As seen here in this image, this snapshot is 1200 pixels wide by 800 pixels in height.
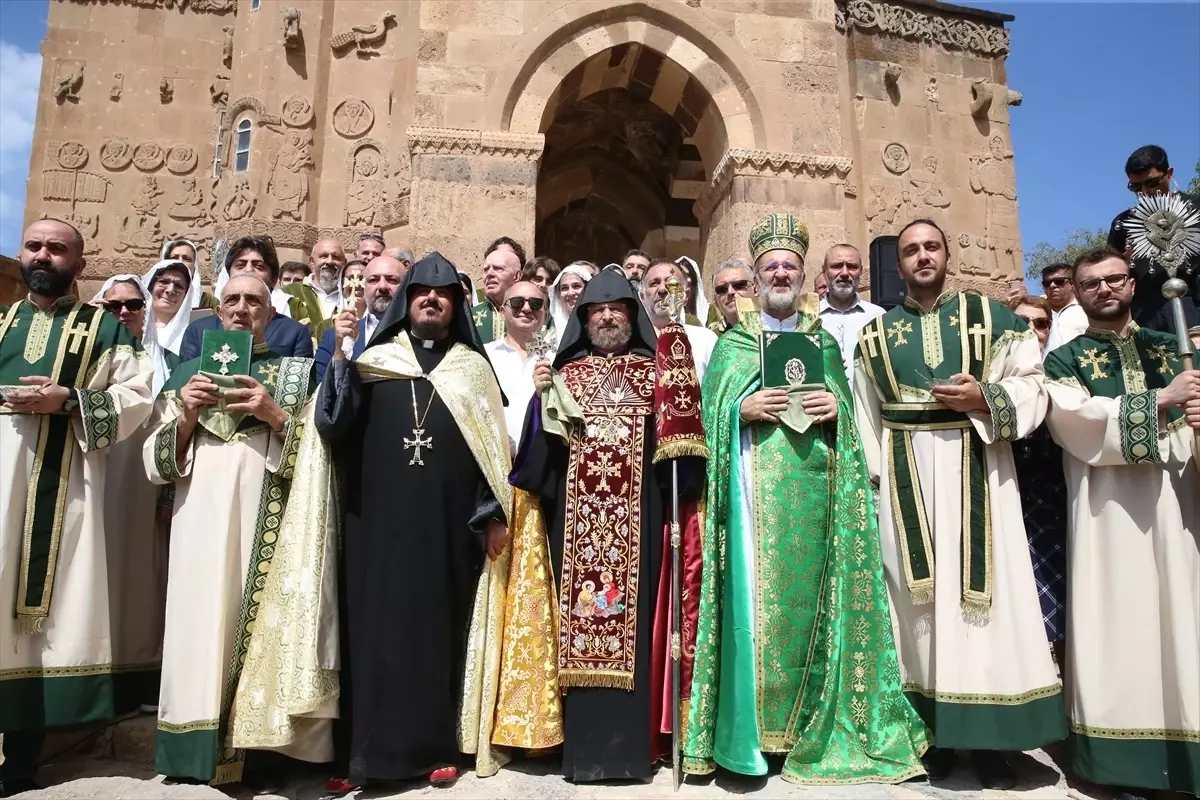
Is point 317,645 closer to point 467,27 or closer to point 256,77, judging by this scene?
point 467,27

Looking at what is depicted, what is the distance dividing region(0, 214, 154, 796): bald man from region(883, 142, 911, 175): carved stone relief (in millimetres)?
11437

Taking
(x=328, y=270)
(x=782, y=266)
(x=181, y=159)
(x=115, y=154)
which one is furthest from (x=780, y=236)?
(x=115, y=154)

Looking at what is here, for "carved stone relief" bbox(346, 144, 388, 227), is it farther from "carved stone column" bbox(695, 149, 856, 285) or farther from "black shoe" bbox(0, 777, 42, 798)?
"black shoe" bbox(0, 777, 42, 798)

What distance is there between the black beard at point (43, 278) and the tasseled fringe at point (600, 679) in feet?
10.4

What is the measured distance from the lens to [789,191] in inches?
351

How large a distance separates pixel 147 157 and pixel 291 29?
320 centimetres

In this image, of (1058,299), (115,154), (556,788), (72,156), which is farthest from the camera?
(115,154)

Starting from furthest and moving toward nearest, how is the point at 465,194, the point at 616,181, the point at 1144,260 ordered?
the point at 616,181, the point at 465,194, the point at 1144,260

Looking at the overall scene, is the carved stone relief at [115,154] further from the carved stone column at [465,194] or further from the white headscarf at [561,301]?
the white headscarf at [561,301]

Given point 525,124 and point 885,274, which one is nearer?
point 885,274

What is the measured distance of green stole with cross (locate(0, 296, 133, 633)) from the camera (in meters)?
3.85

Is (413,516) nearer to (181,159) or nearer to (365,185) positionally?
(365,185)

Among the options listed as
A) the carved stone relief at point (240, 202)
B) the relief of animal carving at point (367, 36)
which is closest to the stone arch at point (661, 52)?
the relief of animal carving at point (367, 36)

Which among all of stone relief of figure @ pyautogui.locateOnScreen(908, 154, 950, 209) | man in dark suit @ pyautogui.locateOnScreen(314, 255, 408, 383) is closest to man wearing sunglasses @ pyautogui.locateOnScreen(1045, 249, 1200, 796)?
man in dark suit @ pyautogui.locateOnScreen(314, 255, 408, 383)
